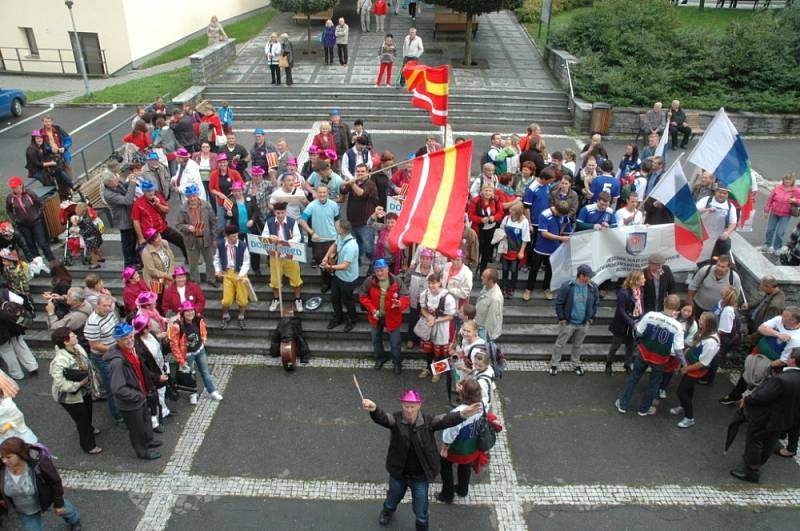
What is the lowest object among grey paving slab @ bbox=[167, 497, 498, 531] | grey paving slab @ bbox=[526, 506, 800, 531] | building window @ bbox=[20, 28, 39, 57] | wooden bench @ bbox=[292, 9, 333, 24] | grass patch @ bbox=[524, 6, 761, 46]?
grey paving slab @ bbox=[526, 506, 800, 531]

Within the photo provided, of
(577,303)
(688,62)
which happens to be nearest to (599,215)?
(577,303)

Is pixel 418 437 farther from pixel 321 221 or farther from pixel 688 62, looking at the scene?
pixel 688 62

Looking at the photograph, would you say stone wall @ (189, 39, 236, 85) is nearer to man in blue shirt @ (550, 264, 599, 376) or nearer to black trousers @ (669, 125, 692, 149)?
black trousers @ (669, 125, 692, 149)

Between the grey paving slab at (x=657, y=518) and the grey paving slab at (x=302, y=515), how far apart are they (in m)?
0.67

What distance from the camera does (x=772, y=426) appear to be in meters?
6.68

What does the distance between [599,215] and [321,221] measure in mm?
4331

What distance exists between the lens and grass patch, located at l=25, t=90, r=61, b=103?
73.8ft

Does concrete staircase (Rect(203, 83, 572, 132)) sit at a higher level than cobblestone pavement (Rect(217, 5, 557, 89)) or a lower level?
lower

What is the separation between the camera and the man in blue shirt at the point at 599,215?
9.29 metres

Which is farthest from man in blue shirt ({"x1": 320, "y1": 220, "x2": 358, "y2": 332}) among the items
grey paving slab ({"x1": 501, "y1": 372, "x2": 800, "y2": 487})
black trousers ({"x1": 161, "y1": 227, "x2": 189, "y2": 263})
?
grey paving slab ({"x1": 501, "y1": 372, "x2": 800, "y2": 487})

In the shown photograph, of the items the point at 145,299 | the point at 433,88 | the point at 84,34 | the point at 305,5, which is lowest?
the point at 145,299

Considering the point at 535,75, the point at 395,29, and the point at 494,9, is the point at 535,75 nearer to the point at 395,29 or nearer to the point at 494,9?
the point at 494,9

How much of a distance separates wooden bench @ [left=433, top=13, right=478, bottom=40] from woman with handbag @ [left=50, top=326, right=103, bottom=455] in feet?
76.1

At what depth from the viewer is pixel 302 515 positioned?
258 inches
